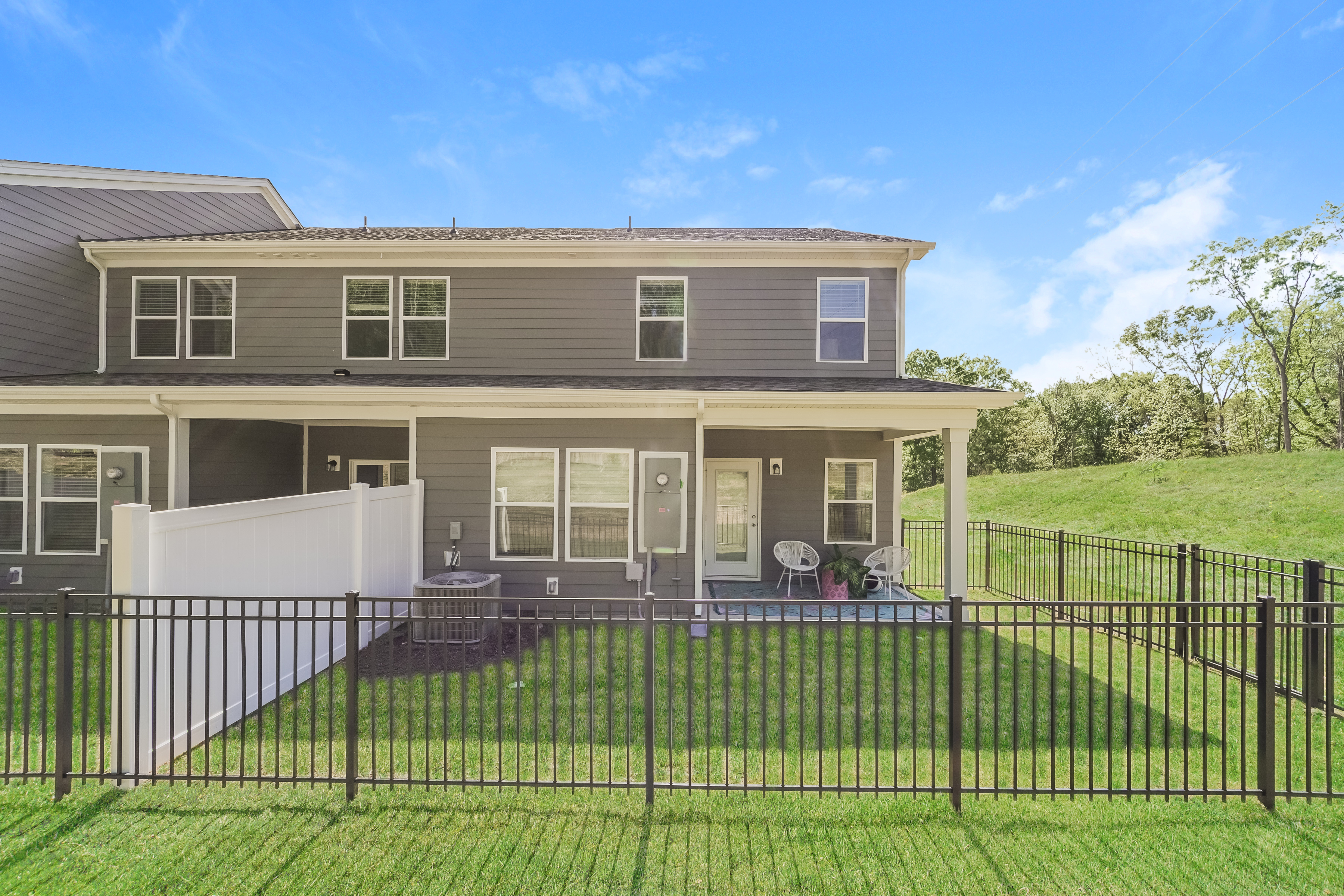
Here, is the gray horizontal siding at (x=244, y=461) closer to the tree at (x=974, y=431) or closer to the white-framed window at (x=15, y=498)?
the white-framed window at (x=15, y=498)

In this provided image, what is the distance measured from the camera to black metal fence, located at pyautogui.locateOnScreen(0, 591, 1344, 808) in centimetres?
327

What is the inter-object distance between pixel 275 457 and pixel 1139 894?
1152cm

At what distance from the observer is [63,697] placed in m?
3.44

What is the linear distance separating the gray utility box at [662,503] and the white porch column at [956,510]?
3405 mm

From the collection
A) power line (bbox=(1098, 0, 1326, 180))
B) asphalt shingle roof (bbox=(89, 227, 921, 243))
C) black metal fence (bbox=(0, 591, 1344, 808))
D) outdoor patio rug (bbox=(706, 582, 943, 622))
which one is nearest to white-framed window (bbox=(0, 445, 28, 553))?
black metal fence (bbox=(0, 591, 1344, 808))

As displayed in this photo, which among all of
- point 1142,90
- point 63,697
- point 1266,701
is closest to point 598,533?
point 63,697

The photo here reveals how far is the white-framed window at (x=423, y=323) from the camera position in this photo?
9.00m

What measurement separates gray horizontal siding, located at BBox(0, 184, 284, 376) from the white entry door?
1065 centimetres

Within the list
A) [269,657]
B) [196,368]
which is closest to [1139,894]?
[269,657]

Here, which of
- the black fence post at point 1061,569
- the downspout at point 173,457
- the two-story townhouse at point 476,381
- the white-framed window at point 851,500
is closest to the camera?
the two-story townhouse at point 476,381

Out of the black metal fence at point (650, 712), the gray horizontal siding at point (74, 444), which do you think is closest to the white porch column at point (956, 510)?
the black metal fence at point (650, 712)

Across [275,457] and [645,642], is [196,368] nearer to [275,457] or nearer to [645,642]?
[275,457]

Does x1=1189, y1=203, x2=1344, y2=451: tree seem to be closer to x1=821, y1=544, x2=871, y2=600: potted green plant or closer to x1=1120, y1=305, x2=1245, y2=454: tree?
x1=1120, y1=305, x2=1245, y2=454: tree

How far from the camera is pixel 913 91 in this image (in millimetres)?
11211
